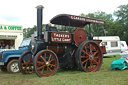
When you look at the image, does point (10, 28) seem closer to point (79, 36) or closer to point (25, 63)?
point (25, 63)

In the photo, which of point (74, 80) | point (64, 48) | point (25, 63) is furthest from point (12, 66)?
point (74, 80)

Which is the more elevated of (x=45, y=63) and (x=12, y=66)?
(x=45, y=63)

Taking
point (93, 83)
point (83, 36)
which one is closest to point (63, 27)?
point (83, 36)

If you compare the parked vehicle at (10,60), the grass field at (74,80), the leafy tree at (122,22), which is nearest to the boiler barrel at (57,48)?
the grass field at (74,80)

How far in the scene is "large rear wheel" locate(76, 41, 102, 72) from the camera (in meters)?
6.48

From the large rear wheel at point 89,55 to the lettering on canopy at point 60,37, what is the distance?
601mm

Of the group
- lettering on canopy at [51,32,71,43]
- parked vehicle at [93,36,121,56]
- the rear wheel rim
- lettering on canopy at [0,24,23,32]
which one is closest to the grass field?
the rear wheel rim

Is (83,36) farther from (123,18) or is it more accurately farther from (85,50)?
(123,18)

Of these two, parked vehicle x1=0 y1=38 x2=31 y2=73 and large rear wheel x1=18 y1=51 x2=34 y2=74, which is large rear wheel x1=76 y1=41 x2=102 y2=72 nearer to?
large rear wheel x1=18 y1=51 x2=34 y2=74

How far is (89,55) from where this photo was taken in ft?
22.5

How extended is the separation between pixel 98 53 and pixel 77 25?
6.22 ft

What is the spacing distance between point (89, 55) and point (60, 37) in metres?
1.50

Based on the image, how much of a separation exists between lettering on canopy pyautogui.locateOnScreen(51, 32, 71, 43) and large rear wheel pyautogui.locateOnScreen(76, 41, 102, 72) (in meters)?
0.60

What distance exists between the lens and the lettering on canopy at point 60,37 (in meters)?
6.17
